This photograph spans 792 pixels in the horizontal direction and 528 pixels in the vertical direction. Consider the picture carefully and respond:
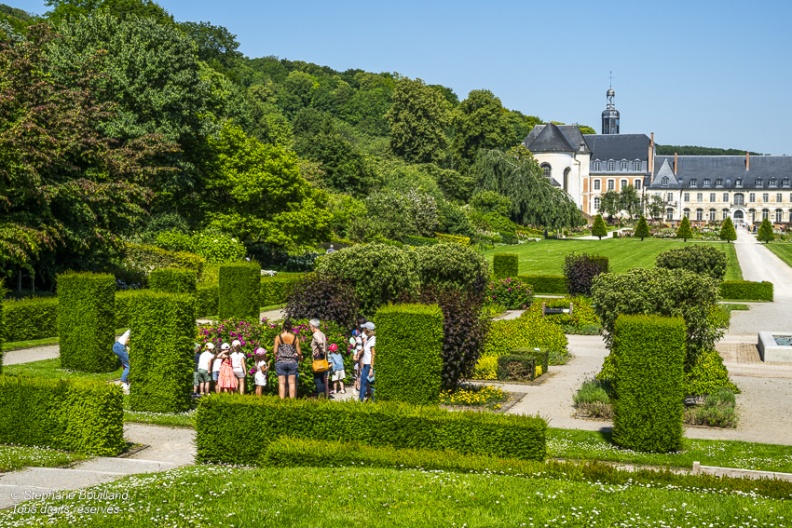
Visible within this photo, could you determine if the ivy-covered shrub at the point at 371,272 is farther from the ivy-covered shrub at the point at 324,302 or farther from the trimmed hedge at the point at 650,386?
the trimmed hedge at the point at 650,386

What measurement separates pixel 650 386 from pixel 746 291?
77.2ft

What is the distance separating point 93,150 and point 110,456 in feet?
54.2

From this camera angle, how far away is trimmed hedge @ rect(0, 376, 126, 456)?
37.0 ft

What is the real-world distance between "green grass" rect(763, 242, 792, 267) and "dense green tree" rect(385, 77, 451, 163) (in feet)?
107

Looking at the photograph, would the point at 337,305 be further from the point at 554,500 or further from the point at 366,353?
the point at 554,500

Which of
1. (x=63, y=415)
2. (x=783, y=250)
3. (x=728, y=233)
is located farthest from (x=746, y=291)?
(x=728, y=233)

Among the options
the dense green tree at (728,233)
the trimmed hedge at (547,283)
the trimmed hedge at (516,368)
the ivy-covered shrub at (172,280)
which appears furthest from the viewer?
the dense green tree at (728,233)

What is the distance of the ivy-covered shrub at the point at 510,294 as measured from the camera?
100 ft

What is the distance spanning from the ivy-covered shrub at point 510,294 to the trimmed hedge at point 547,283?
4331mm

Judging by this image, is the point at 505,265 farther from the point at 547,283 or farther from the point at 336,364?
the point at 336,364

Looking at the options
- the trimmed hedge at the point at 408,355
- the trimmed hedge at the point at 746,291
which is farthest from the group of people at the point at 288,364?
the trimmed hedge at the point at 746,291

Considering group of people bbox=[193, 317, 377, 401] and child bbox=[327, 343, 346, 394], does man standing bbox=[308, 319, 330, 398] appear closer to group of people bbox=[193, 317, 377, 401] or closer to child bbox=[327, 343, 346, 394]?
group of people bbox=[193, 317, 377, 401]

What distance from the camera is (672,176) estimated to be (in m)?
113

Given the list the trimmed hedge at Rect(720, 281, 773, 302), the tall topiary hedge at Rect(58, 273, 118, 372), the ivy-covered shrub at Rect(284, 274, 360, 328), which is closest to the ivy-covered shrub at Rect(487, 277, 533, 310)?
the trimmed hedge at Rect(720, 281, 773, 302)
